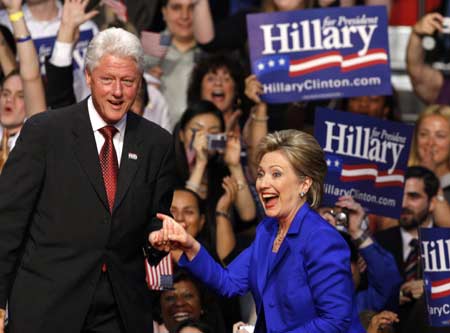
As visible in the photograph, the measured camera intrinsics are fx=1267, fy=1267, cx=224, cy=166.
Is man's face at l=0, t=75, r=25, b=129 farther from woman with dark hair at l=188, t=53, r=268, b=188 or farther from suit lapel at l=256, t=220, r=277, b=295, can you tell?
suit lapel at l=256, t=220, r=277, b=295

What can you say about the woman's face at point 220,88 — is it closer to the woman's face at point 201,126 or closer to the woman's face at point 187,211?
the woman's face at point 201,126

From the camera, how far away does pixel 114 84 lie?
5211 mm

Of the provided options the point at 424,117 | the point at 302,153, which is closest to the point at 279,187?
the point at 302,153

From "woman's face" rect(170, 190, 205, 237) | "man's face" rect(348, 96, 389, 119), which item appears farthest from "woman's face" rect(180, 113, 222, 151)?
"man's face" rect(348, 96, 389, 119)

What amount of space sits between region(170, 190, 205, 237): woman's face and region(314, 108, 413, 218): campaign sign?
77cm

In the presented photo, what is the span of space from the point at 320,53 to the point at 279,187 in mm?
2990

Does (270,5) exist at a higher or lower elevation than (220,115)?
higher

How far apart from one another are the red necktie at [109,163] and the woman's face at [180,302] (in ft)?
6.03

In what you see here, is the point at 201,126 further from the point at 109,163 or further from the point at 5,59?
the point at 109,163

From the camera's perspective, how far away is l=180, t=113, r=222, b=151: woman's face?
8.11m

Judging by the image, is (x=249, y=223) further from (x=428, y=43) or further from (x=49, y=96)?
(x=428, y=43)

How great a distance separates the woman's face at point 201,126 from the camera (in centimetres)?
811

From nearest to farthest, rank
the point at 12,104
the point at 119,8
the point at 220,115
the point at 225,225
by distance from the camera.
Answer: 1. the point at 225,225
2. the point at 12,104
3. the point at 119,8
4. the point at 220,115

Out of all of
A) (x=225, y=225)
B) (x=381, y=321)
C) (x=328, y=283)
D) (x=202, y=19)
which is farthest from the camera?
(x=202, y=19)
